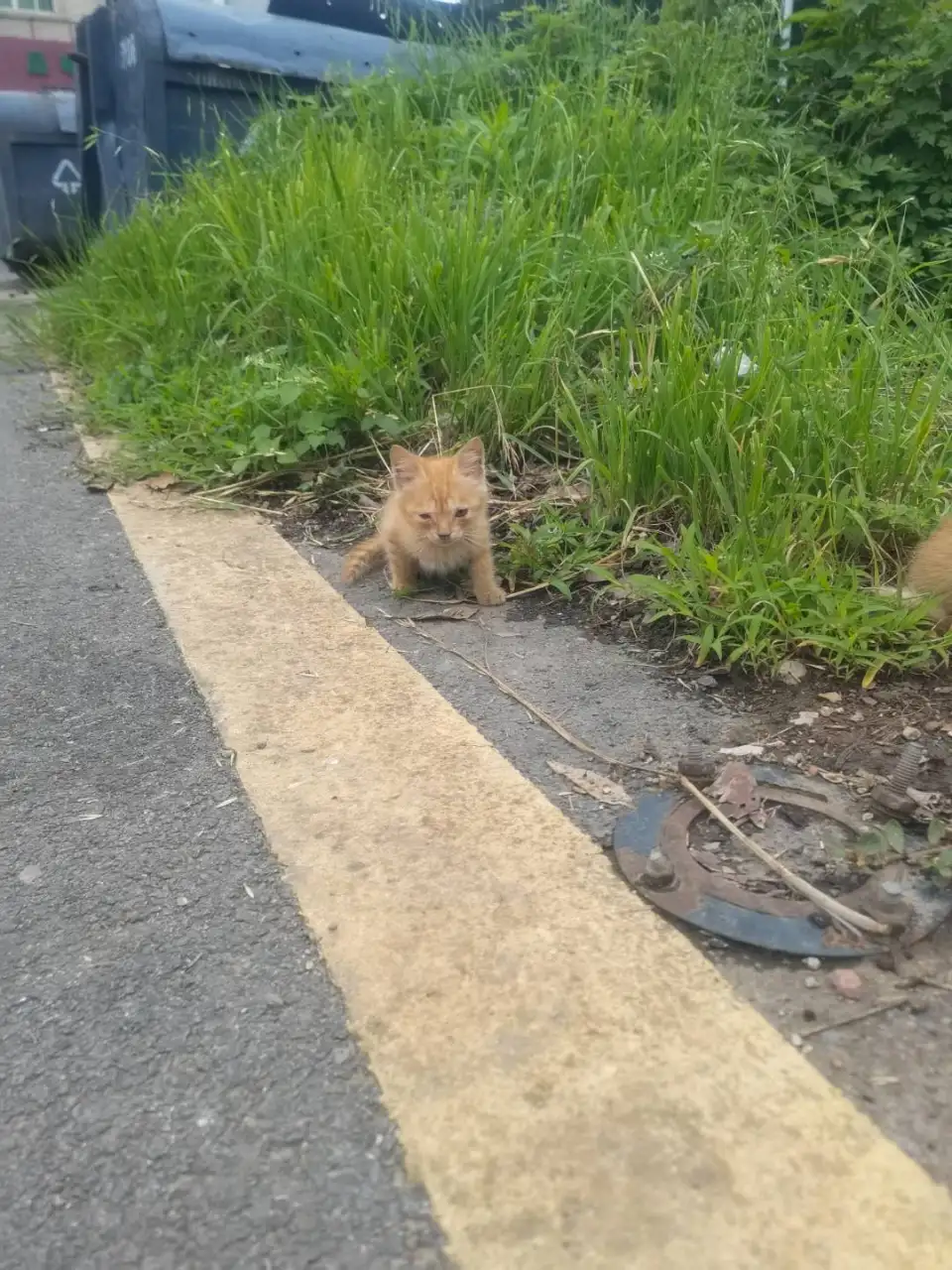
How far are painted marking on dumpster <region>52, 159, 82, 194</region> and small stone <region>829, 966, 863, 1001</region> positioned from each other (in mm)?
7902

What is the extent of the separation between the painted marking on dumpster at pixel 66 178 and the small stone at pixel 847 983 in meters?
7.90

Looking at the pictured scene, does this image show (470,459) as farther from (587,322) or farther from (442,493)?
(587,322)

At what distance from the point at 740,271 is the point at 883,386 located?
0.70 metres

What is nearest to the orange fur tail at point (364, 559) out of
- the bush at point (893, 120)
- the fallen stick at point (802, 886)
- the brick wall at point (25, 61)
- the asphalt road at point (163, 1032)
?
the asphalt road at point (163, 1032)

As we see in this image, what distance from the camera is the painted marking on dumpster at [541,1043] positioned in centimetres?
92

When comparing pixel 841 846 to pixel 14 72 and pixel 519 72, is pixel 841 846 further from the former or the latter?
pixel 14 72

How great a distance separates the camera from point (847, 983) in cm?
119

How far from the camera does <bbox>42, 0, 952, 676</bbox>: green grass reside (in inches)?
91.2

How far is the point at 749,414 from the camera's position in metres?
2.50

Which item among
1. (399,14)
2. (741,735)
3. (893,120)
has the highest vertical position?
(399,14)

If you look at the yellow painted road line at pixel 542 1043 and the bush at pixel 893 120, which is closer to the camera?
the yellow painted road line at pixel 542 1043

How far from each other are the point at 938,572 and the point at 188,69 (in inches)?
206

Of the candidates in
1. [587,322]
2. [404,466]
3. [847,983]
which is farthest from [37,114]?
[847,983]

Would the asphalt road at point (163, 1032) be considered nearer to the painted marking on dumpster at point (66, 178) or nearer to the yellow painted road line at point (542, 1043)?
the yellow painted road line at point (542, 1043)
